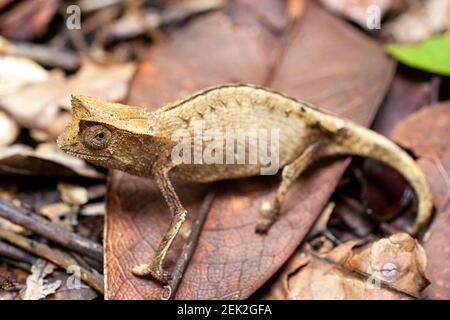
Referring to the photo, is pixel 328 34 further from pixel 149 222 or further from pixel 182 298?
pixel 182 298

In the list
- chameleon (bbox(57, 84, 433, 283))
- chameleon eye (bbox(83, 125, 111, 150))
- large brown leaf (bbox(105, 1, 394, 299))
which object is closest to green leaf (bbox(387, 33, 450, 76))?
large brown leaf (bbox(105, 1, 394, 299))

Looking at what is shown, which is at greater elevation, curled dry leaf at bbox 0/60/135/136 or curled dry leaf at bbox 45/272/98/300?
Result: curled dry leaf at bbox 0/60/135/136

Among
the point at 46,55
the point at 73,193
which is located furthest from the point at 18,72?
the point at 73,193

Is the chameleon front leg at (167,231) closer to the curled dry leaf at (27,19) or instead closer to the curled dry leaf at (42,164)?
the curled dry leaf at (42,164)

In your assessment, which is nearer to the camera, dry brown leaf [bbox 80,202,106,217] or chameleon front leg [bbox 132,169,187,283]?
chameleon front leg [bbox 132,169,187,283]

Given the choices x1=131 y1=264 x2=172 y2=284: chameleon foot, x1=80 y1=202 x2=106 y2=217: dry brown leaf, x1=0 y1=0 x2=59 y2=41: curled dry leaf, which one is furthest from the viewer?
x1=0 y1=0 x2=59 y2=41: curled dry leaf

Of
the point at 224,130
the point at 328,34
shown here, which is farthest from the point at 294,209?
the point at 328,34

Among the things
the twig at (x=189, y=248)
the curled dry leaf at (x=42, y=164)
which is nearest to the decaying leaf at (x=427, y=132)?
the twig at (x=189, y=248)

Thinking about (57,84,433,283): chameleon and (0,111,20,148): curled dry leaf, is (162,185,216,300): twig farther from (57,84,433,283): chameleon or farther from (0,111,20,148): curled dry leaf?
(0,111,20,148): curled dry leaf
